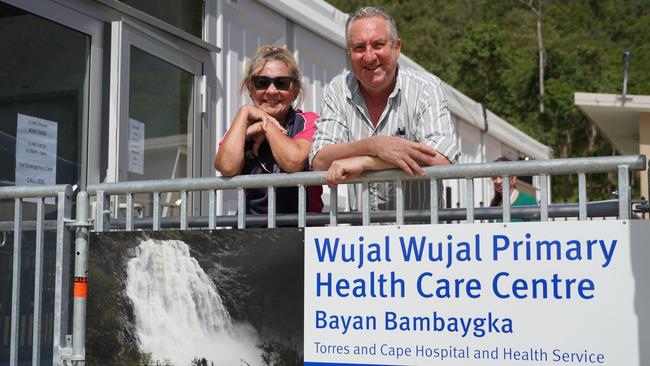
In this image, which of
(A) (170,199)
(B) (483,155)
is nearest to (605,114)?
(B) (483,155)

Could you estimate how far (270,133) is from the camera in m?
3.44

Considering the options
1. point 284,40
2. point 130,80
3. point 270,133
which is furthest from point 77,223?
point 284,40

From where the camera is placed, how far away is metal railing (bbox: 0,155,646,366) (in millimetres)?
2691

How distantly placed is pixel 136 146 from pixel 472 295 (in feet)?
11.6

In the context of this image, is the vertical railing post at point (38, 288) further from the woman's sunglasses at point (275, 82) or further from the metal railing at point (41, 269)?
the woman's sunglasses at point (275, 82)

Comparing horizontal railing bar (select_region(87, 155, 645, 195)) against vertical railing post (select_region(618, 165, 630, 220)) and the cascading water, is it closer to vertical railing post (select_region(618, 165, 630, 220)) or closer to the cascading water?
vertical railing post (select_region(618, 165, 630, 220))

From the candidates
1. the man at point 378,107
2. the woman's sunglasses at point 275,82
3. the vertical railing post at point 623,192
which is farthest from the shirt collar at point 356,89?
the vertical railing post at point 623,192

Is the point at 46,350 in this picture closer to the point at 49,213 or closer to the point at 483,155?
the point at 49,213

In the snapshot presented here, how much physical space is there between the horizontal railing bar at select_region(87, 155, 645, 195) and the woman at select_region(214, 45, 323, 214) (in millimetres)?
143

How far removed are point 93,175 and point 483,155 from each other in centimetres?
925

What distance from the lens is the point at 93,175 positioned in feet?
17.2

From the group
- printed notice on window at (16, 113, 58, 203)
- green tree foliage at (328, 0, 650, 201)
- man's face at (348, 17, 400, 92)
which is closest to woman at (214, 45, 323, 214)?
man's face at (348, 17, 400, 92)

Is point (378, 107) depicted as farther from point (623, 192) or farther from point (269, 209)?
point (623, 192)

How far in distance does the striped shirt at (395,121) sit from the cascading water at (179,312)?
28.1 inches
